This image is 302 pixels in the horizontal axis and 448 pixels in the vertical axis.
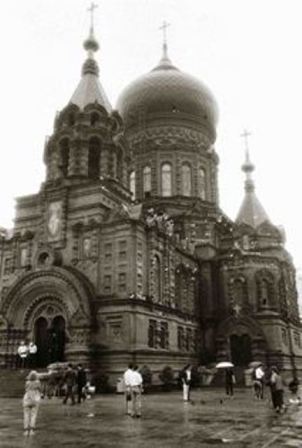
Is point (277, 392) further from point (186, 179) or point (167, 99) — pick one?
point (167, 99)

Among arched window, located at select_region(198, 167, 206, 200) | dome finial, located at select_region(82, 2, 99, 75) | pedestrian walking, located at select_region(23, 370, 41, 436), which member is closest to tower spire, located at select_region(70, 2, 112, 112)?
dome finial, located at select_region(82, 2, 99, 75)

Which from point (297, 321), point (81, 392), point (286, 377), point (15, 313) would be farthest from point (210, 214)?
point (81, 392)

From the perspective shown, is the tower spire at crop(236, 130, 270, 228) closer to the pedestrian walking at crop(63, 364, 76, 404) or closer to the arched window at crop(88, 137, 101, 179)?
the arched window at crop(88, 137, 101, 179)

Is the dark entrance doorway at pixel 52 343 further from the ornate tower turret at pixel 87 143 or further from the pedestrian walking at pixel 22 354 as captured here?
the ornate tower turret at pixel 87 143

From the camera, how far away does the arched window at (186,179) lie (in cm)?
4675

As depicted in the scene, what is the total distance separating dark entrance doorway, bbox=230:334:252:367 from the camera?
38.0m

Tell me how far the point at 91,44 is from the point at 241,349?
26879 millimetres

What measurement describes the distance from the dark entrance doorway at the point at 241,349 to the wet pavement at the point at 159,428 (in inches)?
788

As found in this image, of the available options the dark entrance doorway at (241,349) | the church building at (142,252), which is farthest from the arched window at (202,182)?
the dark entrance doorway at (241,349)

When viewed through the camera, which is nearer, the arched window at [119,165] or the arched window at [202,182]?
the arched window at [119,165]

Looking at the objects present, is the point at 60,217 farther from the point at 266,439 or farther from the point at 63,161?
the point at 266,439

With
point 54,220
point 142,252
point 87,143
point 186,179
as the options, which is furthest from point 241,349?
point 87,143

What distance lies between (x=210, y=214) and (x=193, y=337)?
12.6m

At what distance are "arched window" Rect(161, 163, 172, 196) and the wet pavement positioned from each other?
29790 mm
